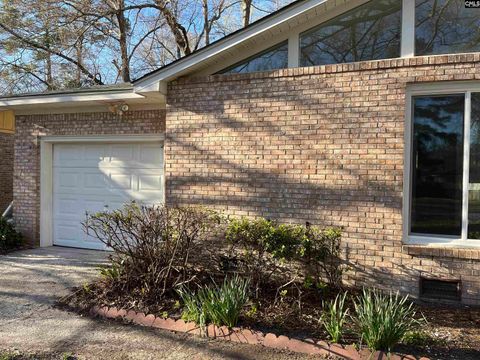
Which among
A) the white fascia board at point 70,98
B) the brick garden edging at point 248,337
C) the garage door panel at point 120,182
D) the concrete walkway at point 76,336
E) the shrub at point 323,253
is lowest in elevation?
the concrete walkway at point 76,336

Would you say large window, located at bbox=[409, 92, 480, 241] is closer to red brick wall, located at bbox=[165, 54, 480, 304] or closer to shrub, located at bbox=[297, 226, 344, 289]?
red brick wall, located at bbox=[165, 54, 480, 304]

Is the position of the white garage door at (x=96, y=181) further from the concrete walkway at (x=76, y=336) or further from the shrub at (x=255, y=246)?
the shrub at (x=255, y=246)

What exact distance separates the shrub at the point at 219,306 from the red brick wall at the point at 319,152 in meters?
1.96

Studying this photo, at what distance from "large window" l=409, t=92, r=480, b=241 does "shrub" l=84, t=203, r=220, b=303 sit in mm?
3115

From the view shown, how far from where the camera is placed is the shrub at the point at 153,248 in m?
5.33

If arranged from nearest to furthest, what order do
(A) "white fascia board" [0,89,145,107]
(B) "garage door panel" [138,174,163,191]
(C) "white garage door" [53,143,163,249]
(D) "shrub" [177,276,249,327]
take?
(D) "shrub" [177,276,249,327]
(A) "white fascia board" [0,89,145,107]
(B) "garage door panel" [138,174,163,191]
(C) "white garage door" [53,143,163,249]

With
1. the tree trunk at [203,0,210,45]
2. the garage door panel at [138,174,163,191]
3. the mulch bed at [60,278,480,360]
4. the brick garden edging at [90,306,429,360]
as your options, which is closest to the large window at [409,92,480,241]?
the mulch bed at [60,278,480,360]

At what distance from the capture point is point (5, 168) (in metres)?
13.6

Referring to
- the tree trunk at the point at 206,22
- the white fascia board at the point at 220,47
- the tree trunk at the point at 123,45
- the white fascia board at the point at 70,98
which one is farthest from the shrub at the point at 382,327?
the tree trunk at the point at 206,22

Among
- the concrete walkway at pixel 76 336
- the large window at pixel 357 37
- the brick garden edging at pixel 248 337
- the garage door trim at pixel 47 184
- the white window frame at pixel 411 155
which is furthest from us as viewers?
the garage door trim at pixel 47 184

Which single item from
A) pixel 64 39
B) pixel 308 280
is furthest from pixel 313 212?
pixel 64 39

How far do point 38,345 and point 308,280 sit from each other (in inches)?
137

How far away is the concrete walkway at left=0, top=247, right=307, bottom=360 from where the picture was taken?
4.04m

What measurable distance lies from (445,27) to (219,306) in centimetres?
491
